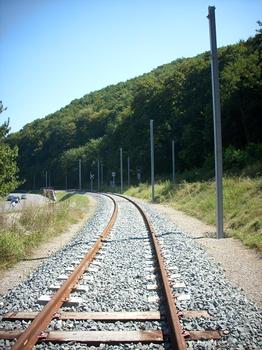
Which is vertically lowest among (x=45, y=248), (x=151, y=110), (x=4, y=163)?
(x=45, y=248)

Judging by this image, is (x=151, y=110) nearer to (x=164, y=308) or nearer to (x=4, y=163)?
(x=4, y=163)

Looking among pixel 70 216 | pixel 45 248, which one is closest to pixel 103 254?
pixel 45 248

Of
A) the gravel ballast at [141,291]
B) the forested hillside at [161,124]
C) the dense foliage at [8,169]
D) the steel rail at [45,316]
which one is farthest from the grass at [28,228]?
the forested hillside at [161,124]

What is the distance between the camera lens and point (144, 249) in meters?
11.2

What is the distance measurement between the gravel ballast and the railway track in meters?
0.03

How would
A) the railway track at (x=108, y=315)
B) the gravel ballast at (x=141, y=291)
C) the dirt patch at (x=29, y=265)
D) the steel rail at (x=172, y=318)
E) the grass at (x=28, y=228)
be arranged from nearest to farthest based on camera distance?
the steel rail at (x=172, y=318), the railway track at (x=108, y=315), the gravel ballast at (x=141, y=291), the dirt patch at (x=29, y=265), the grass at (x=28, y=228)

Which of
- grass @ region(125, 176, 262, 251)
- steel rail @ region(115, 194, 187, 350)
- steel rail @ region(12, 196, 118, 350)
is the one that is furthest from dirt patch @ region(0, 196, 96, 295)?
grass @ region(125, 176, 262, 251)

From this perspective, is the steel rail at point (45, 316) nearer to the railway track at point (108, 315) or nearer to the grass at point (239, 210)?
the railway track at point (108, 315)

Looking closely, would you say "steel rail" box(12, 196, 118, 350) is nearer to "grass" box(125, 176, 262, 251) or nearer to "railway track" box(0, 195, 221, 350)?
"railway track" box(0, 195, 221, 350)

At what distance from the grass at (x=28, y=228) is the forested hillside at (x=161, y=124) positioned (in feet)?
75.2

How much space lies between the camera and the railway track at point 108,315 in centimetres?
499

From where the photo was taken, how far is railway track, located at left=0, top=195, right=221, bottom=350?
196 inches

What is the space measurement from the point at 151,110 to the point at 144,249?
75.0m

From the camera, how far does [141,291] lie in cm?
705
